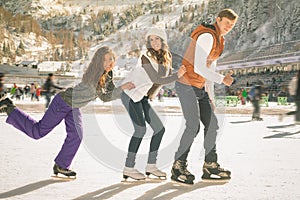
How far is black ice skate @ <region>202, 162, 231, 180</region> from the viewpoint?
9.59ft

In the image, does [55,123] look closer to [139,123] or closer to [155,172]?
[139,123]

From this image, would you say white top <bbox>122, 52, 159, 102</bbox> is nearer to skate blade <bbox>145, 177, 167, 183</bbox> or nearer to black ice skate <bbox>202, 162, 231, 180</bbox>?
skate blade <bbox>145, 177, 167, 183</bbox>

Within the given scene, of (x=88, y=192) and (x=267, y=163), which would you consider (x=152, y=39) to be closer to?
(x=88, y=192)

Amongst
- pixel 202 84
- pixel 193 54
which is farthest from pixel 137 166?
pixel 193 54

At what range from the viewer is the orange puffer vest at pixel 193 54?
275 cm

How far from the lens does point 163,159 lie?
3705 millimetres

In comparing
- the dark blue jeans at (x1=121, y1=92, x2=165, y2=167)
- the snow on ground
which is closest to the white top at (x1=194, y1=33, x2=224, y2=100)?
the dark blue jeans at (x1=121, y1=92, x2=165, y2=167)

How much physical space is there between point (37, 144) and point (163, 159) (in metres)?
1.79

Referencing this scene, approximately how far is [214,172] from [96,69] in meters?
1.11

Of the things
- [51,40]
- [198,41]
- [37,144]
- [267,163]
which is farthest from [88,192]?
[51,40]

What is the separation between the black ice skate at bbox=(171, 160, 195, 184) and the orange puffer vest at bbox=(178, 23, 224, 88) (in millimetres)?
556

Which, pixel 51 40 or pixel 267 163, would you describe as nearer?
pixel 267 163

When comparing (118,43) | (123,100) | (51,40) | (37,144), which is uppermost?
(51,40)

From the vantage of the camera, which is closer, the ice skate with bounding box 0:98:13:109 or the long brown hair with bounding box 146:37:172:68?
the long brown hair with bounding box 146:37:172:68
